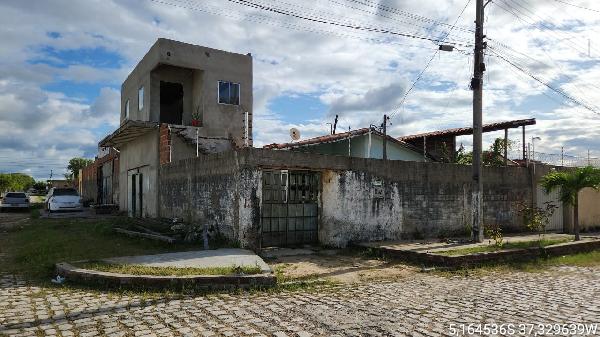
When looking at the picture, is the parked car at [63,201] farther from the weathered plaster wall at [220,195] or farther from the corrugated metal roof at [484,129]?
the corrugated metal roof at [484,129]

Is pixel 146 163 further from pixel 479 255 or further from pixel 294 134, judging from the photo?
pixel 479 255

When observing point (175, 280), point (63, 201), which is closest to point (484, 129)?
point (175, 280)

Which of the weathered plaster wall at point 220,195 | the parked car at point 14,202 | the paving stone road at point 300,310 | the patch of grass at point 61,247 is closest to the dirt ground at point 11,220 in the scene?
the parked car at point 14,202

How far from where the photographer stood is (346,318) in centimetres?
569

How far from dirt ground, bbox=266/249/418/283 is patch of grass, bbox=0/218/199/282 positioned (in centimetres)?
272

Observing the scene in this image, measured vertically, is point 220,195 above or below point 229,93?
below

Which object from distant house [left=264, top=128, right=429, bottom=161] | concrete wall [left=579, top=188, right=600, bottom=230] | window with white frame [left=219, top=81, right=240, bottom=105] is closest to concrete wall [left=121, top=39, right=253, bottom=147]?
window with white frame [left=219, top=81, right=240, bottom=105]

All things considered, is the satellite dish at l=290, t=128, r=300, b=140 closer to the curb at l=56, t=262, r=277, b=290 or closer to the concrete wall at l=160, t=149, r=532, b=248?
the concrete wall at l=160, t=149, r=532, b=248

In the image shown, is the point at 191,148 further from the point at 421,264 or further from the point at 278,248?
the point at 421,264

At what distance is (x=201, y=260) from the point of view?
28.5 feet

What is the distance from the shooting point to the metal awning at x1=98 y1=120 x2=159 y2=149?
16.2m

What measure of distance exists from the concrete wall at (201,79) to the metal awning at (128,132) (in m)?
1.05

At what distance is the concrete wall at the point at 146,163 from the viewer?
54.9 feet

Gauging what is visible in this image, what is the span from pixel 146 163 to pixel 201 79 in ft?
13.9
